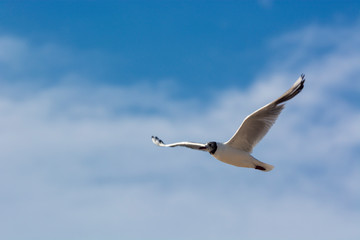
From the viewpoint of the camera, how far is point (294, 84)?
1825 cm

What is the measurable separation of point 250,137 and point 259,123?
515mm

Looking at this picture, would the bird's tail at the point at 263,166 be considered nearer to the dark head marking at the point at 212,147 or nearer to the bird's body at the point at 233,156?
the bird's body at the point at 233,156

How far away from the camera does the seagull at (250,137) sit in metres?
18.3

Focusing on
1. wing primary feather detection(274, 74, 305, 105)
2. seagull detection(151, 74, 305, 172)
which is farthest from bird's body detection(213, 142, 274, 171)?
wing primary feather detection(274, 74, 305, 105)

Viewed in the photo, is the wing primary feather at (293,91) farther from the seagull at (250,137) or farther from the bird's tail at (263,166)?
the bird's tail at (263,166)

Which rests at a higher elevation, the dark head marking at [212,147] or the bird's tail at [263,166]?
the dark head marking at [212,147]

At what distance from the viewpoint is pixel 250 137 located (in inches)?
741

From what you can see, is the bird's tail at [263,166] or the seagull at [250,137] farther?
the bird's tail at [263,166]

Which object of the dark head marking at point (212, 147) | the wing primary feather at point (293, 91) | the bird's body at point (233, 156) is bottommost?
A: the bird's body at point (233, 156)

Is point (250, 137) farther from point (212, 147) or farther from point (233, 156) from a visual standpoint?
point (212, 147)

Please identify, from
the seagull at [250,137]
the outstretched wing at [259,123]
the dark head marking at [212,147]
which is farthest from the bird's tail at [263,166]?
the dark head marking at [212,147]

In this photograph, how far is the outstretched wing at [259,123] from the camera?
18.2m

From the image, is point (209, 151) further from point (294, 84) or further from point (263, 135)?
point (294, 84)

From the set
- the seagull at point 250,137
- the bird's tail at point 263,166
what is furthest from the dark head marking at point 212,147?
the bird's tail at point 263,166
